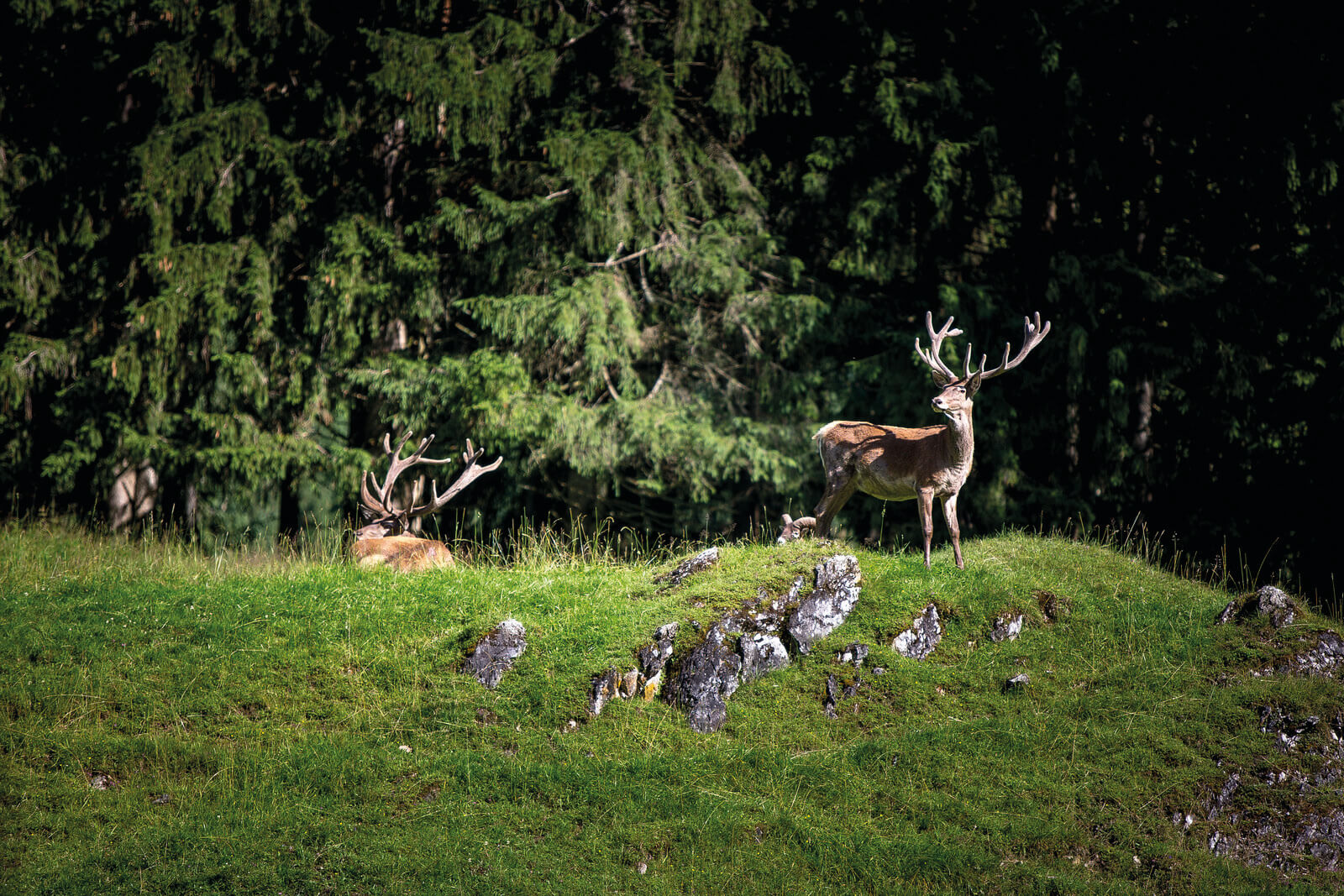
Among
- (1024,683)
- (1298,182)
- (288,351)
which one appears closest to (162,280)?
(288,351)

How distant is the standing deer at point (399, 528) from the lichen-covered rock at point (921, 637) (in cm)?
462

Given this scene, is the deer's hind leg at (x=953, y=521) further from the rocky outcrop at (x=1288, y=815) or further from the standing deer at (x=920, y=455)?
the rocky outcrop at (x=1288, y=815)

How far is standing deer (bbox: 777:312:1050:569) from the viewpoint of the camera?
9094mm

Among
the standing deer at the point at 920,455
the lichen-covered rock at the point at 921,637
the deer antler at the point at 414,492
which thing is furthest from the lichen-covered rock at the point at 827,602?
the deer antler at the point at 414,492

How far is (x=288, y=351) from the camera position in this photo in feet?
48.9

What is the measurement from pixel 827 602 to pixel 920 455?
174cm

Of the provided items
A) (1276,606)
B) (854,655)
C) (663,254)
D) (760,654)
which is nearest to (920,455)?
(854,655)

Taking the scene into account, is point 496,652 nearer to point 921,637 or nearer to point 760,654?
point 760,654

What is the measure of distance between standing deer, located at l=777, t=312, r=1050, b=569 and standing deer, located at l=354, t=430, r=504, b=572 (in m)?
3.59

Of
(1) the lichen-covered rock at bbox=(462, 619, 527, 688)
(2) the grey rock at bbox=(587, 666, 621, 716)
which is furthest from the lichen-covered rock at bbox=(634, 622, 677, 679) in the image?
(1) the lichen-covered rock at bbox=(462, 619, 527, 688)

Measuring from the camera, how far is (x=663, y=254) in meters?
15.1

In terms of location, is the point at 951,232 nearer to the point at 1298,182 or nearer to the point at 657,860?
the point at 1298,182

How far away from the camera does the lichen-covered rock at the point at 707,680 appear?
A: 7969 millimetres

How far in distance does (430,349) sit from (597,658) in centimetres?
847
